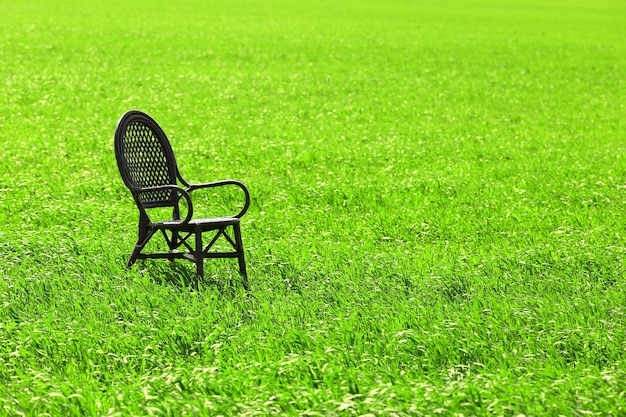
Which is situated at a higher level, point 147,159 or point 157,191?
point 147,159

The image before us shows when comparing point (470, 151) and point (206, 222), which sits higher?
point (206, 222)

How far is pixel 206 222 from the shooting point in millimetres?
7254

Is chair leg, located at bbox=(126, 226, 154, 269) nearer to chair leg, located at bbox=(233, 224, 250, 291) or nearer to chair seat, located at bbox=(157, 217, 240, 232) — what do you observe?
chair seat, located at bbox=(157, 217, 240, 232)

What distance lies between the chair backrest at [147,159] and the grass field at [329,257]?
723 mm

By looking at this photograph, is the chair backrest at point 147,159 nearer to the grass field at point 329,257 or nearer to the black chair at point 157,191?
the black chair at point 157,191

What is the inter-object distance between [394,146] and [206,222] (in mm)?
9570

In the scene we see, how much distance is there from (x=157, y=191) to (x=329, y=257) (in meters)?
1.95

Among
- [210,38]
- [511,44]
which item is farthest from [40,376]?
[511,44]

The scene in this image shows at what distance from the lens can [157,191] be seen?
759 cm

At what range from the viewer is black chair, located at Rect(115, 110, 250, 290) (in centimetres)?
732

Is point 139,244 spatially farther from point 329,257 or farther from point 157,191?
point 329,257

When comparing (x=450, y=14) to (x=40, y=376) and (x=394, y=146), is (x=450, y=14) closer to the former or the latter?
(x=394, y=146)

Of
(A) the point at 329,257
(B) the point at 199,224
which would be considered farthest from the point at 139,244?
(A) the point at 329,257

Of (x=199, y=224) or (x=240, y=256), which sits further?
(x=240, y=256)
